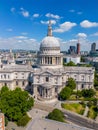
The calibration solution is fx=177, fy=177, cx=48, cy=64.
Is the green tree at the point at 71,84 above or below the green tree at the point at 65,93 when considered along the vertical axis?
above

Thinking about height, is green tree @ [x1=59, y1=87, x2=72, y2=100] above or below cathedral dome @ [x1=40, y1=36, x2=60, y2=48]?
below

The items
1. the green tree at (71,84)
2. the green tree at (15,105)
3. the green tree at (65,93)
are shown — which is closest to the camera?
the green tree at (15,105)

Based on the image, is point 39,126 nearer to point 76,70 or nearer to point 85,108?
point 85,108

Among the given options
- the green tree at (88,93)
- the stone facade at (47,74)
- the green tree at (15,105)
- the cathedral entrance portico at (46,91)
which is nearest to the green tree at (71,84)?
the stone facade at (47,74)

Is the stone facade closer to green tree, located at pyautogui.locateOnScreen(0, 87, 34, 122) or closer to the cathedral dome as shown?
the cathedral dome

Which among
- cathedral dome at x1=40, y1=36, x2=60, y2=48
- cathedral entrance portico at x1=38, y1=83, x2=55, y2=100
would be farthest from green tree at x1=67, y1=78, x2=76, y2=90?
cathedral dome at x1=40, y1=36, x2=60, y2=48

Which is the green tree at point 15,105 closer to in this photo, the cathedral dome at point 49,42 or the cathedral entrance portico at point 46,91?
the cathedral entrance portico at point 46,91

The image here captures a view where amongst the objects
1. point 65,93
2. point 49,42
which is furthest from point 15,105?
point 49,42
